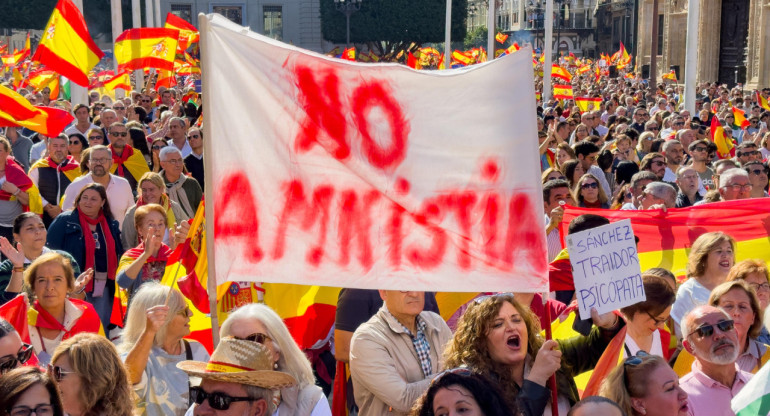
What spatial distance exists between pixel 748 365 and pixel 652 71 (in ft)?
89.6

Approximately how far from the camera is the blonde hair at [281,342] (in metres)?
4.11

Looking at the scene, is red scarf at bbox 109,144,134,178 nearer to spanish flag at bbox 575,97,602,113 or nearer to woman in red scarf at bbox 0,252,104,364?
woman in red scarf at bbox 0,252,104,364

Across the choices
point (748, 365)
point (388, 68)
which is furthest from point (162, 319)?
point (748, 365)

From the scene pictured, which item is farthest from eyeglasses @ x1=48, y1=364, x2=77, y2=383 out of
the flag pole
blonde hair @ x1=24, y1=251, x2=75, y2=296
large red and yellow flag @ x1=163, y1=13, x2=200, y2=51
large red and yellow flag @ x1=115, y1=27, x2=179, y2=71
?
large red and yellow flag @ x1=163, y1=13, x2=200, y2=51

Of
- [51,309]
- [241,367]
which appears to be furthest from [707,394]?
[51,309]

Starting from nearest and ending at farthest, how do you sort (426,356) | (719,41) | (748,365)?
1. (426,356)
2. (748,365)
3. (719,41)

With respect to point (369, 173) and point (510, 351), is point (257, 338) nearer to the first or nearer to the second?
point (369, 173)

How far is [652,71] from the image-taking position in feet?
103

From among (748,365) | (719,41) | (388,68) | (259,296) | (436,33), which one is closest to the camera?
(388,68)

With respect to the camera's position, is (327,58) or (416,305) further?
(416,305)

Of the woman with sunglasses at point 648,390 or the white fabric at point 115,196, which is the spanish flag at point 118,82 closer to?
the white fabric at point 115,196

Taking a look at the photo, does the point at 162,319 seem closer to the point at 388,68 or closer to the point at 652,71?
the point at 388,68

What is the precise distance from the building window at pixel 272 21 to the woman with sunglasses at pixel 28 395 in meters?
74.2

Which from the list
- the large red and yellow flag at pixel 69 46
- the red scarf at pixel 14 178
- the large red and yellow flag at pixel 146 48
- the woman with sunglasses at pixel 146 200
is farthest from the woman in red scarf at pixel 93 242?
the large red and yellow flag at pixel 146 48
